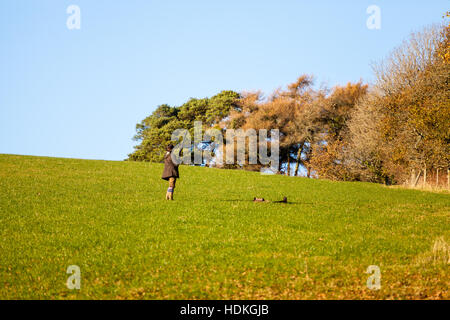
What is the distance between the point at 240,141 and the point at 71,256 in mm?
50259

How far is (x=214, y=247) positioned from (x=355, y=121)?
145ft

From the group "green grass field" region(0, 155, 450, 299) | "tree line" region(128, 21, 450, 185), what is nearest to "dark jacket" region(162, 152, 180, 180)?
"green grass field" region(0, 155, 450, 299)

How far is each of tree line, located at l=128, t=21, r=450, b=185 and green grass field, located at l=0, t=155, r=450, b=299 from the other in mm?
15890

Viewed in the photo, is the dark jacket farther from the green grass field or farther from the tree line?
the tree line

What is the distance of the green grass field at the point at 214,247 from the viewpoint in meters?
9.11

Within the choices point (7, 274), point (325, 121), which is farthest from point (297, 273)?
point (325, 121)

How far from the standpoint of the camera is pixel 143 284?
361 inches

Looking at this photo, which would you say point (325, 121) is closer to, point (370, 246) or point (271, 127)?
point (271, 127)

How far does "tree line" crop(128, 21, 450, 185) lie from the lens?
37.6 meters

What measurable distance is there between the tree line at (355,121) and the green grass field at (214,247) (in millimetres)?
15890

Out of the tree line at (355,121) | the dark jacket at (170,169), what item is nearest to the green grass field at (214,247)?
the dark jacket at (170,169)

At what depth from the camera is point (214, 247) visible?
39.4 feet

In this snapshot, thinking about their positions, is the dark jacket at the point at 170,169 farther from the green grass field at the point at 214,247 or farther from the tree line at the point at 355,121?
the tree line at the point at 355,121

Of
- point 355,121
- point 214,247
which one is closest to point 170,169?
point 214,247
